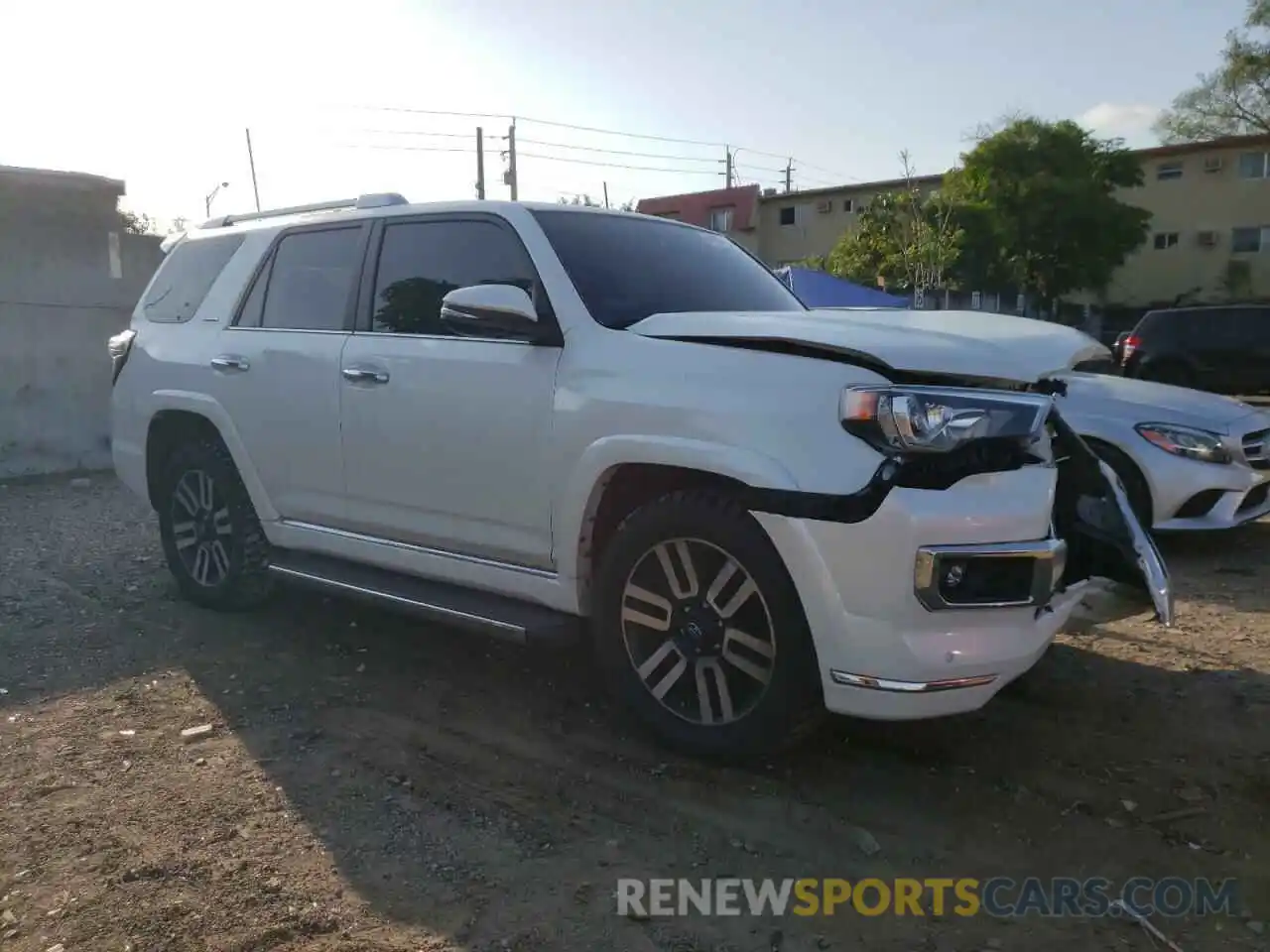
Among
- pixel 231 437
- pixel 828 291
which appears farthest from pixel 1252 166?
pixel 231 437

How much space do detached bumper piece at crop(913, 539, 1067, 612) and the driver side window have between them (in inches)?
71.3

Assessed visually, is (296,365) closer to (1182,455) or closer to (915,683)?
(915,683)

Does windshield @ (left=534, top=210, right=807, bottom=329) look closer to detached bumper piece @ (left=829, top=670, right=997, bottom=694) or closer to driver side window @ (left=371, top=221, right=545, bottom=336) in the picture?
driver side window @ (left=371, top=221, right=545, bottom=336)

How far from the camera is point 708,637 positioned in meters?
3.33

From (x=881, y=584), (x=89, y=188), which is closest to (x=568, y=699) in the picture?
(x=881, y=584)

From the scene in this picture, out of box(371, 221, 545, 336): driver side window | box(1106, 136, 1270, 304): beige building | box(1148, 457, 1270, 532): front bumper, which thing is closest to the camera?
box(371, 221, 545, 336): driver side window

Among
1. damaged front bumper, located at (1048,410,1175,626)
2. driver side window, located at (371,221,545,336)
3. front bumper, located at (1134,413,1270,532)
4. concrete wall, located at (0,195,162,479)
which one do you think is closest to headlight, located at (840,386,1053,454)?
damaged front bumper, located at (1048,410,1175,626)

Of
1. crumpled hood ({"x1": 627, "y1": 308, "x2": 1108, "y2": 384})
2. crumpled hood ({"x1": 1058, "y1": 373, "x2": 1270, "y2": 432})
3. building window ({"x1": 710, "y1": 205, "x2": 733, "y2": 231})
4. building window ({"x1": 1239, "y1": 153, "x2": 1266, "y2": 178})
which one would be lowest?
crumpled hood ({"x1": 1058, "y1": 373, "x2": 1270, "y2": 432})

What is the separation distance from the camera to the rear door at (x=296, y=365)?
4.49 m

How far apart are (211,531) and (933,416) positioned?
379 centimetres

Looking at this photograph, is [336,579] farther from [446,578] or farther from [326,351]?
[326,351]

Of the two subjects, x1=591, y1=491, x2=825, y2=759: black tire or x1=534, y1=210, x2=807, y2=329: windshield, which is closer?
x1=591, y1=491, x2=825, y2=759: black tire

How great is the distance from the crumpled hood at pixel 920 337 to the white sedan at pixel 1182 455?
2821 millimetres

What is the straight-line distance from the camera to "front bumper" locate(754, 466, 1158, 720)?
2.87 meters
